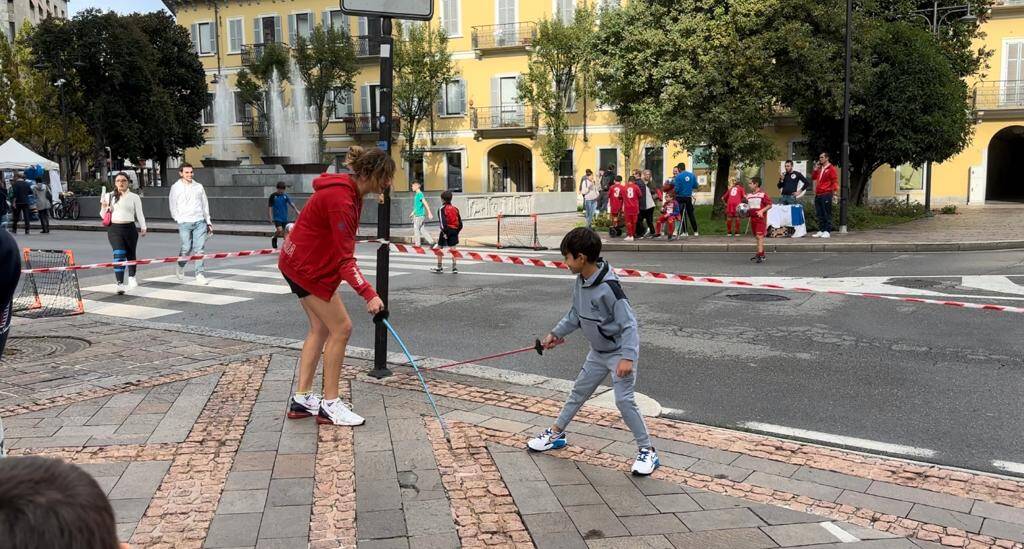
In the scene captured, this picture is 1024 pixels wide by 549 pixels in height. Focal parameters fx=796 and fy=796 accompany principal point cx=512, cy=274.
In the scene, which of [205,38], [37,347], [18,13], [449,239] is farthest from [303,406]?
[18,13]

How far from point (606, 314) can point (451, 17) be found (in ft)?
128

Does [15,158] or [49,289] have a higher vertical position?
[15,158]

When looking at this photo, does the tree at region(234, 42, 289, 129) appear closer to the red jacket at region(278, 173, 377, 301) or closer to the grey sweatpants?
the red jacket at region(278, 173, 377, 301)

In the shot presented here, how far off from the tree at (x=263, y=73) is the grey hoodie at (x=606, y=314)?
41256 millimetres

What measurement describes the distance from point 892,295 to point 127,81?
40298 millimetres

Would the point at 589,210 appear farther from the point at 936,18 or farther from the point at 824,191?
the point at 936,18

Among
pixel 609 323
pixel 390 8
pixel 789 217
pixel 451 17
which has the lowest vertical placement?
pixel 789 217

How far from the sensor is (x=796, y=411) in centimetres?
555

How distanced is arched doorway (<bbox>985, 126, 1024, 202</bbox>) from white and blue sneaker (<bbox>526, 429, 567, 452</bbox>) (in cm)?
4294

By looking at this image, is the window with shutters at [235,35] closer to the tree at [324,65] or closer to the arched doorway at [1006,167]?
the tree at [324,65]

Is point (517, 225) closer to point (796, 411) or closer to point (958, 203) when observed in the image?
point (796, 411)

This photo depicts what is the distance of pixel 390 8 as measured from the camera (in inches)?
241

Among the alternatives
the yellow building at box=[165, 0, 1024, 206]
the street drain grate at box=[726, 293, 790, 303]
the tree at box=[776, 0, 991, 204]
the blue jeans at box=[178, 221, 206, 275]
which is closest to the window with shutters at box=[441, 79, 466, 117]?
the yellow building at box=[165, 0, 1024, 206]

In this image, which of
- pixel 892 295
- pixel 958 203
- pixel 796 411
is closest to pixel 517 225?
pixel 892 295
